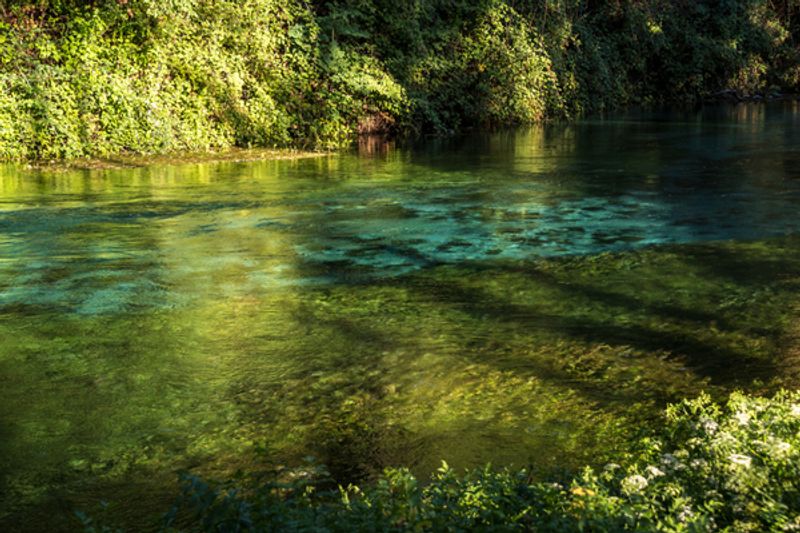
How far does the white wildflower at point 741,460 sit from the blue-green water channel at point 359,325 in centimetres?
89

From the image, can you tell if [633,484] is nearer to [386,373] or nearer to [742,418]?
[742,418]

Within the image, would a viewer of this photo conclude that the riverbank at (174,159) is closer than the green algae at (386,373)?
No

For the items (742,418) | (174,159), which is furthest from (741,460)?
(174,159)

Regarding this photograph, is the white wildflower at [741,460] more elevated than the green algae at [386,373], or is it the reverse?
the white wildflower at [741,460]

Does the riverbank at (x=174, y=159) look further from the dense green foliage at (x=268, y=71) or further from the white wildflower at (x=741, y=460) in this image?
the white wildflower at (x=741, y=460)

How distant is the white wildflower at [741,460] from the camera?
11.0 feet

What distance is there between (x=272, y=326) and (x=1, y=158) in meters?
11.1

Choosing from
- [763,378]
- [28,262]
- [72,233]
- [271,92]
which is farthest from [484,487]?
[271,92]

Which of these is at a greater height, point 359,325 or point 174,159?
point 174,159

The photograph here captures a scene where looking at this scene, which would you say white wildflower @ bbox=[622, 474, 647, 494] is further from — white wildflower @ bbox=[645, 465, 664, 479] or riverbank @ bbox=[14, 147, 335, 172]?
riverbank @ bbox=[14, 147, 335, 172]

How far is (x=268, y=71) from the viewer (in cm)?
1892

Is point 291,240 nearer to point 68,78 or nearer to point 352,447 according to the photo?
point 352,447

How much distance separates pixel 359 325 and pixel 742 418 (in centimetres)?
314

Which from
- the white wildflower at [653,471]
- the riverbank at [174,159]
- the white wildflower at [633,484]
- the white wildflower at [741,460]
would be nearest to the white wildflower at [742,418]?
the white wildflower at [741,460]
